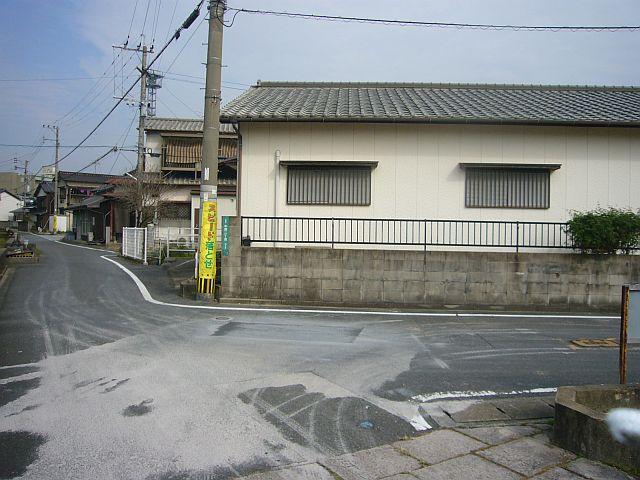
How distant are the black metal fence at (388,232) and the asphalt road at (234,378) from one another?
2.71m

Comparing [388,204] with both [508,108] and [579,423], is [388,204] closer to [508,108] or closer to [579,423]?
[508,108]

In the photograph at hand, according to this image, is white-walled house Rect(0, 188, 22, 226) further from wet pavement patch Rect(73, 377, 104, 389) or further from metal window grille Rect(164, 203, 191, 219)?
wet pavement patch Rect(73, 377, 104, 389)

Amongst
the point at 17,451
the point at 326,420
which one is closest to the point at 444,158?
the point at 326,420

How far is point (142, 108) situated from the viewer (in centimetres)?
2550

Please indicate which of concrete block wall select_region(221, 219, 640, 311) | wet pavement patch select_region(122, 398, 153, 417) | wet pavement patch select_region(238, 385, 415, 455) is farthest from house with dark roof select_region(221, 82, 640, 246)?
wet pavement patch select_region(122, 398, 153, 417)

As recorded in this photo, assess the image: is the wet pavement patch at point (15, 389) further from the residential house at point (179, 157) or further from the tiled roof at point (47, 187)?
the tiled roof at point (47, 187)

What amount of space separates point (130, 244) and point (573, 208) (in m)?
18.3

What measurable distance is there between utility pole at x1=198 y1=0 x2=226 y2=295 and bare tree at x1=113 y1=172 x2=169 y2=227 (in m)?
15.6

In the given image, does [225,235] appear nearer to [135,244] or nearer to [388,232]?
[388,232]

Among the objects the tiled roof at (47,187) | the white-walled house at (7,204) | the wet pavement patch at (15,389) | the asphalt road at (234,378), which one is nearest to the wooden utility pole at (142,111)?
the asphalt road at (234,378)

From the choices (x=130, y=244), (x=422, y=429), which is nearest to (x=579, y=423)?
(x=422, y=429)

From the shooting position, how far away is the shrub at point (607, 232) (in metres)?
10.9

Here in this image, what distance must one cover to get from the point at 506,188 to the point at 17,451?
1201 centimetres

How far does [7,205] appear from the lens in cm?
7581
